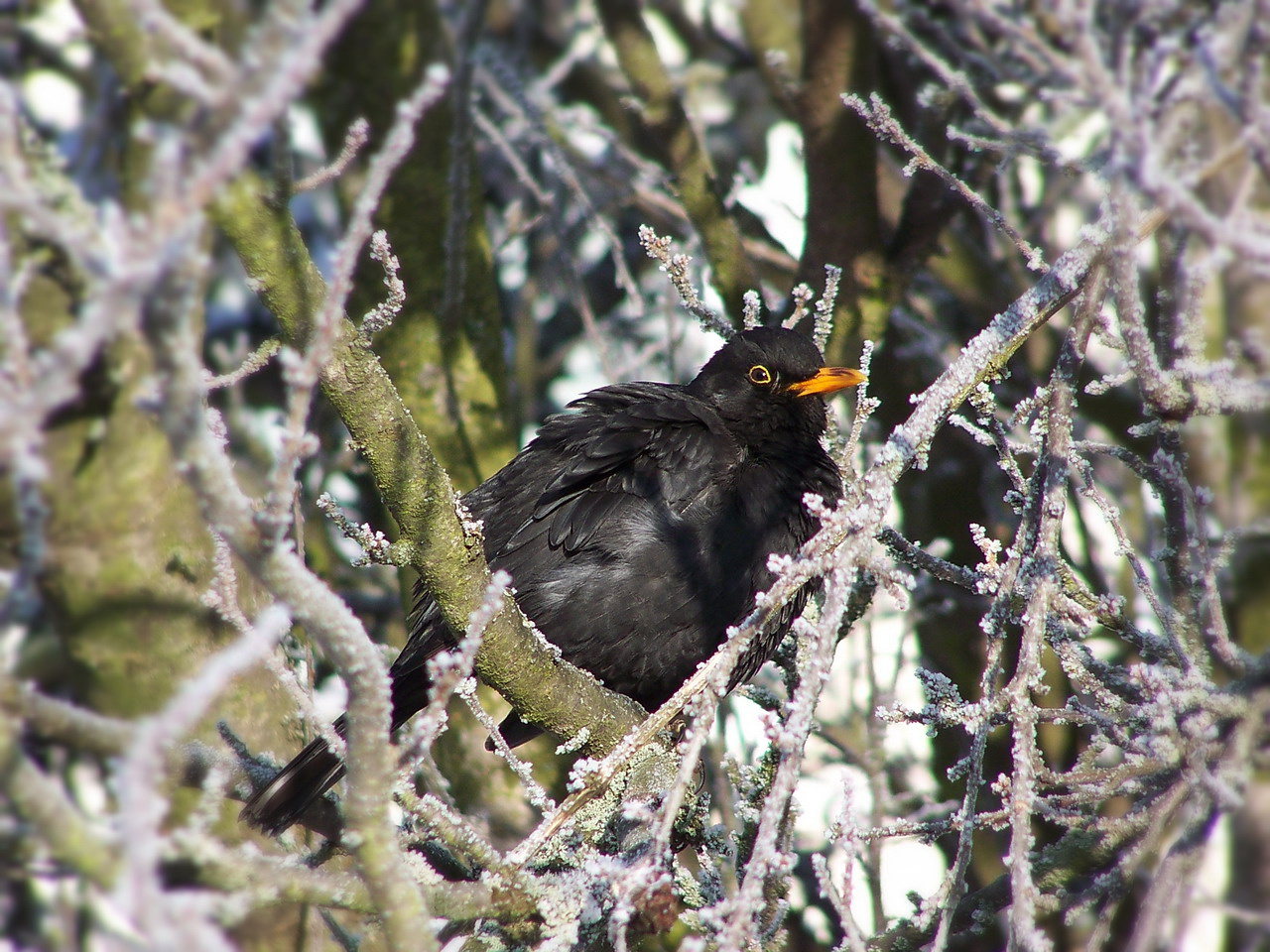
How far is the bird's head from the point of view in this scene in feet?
14.5

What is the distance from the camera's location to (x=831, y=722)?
17.7 feet

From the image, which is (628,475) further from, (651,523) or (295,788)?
(295,788)

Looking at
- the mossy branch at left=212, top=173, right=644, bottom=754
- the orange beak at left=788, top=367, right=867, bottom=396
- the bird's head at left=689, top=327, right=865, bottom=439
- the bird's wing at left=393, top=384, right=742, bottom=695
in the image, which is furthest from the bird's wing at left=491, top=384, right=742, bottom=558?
the mossy branch at left=212, top=173, right=644, bottom=754

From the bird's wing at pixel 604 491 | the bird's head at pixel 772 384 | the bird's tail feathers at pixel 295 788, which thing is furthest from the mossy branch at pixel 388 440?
the bird's head at pixel 772 384

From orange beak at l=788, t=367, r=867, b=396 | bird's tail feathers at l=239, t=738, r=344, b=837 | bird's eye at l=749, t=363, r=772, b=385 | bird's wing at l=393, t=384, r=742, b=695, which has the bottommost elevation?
bird's tail feathers at l=239, t=738, r=344, b=837

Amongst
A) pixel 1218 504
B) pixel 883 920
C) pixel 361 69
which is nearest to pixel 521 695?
pixel 883 920

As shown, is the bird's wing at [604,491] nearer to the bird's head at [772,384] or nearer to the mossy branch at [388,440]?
the bird's head at [772,384]

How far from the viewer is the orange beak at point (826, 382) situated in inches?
169

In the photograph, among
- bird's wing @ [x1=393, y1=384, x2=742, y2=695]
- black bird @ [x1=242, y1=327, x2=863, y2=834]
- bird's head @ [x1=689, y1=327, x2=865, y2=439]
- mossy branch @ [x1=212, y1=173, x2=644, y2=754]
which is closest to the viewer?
mossy branch @ [x1=212, y1=173, x2=644, y2=754]

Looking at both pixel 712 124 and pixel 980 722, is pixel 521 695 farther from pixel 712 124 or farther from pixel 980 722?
pixel 712 124

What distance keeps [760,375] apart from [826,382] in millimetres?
296

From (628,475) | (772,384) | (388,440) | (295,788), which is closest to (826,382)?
(772,384)

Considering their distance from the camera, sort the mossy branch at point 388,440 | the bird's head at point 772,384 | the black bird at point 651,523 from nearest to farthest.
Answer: the mossy branch at point 388,440
the black bird at point 651,523
the bird's head at point 772,384

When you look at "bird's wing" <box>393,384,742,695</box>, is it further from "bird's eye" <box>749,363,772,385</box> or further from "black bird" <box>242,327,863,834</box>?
"bird's eye" <box>749,363,772,385</box>
